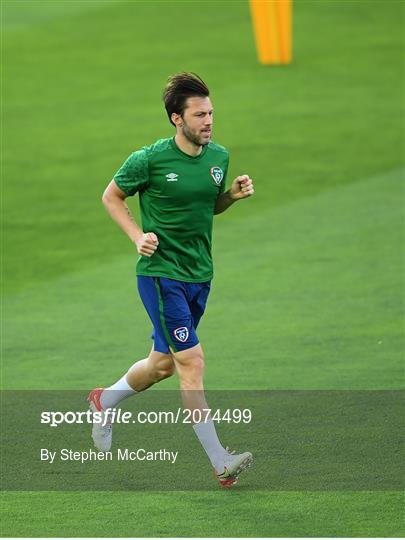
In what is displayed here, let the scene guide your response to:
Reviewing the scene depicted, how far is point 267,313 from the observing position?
1223 centimetres

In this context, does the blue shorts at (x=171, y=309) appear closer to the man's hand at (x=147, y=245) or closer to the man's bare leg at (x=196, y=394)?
the man's bare leg at (x=196, y=394)

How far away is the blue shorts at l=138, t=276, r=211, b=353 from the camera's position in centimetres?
819

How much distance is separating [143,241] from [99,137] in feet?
36.6

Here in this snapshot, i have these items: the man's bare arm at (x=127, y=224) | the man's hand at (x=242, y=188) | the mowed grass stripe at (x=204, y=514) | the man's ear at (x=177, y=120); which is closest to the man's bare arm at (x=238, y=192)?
the man's hand at (x=242, y=188)

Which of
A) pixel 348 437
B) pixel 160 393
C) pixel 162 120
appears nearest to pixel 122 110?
pixel 162 120

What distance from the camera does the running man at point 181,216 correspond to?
320 inches

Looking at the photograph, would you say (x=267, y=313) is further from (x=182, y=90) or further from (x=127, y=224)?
(x=182, y=90)

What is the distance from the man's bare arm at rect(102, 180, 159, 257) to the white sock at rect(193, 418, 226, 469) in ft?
3.38

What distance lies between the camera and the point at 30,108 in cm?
2031

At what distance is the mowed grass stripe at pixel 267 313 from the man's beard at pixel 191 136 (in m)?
2.55

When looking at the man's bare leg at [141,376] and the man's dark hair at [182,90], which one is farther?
the man's bare leg at [141,376]

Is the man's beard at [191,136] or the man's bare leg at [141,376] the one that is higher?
the man's beard at [191,136]

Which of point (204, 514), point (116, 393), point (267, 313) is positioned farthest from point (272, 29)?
point (204, 514)

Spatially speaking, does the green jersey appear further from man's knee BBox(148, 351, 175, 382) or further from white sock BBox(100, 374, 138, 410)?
white sock BBox(100, 374, 138, 410)
